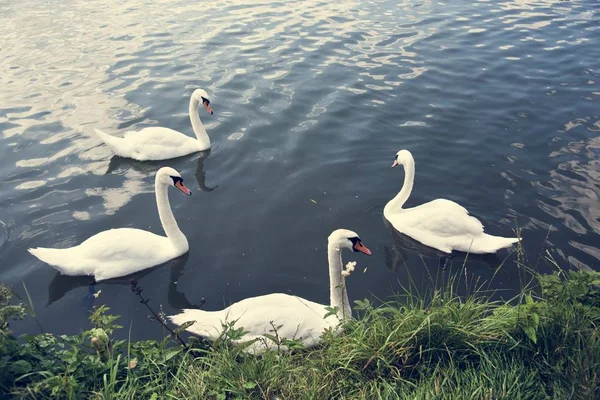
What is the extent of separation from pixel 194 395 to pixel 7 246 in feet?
14.5

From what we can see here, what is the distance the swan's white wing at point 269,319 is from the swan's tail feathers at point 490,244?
229 cm

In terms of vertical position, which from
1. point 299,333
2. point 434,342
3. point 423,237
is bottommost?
point 423,237

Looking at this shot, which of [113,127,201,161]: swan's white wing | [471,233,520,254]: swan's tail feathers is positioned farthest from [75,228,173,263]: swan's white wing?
[471,233,520,254]: swan's tail feathers

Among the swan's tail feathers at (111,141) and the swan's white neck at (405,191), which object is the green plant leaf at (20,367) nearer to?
the swan's white neck at (405,191)

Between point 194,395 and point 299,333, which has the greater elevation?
point 194,395

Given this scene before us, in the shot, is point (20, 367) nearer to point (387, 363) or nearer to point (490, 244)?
point (387, 363)

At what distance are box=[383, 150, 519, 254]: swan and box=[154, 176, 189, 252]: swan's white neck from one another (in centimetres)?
280

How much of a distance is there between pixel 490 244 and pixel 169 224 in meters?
3.95

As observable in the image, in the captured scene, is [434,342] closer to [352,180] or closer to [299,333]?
[299,333]

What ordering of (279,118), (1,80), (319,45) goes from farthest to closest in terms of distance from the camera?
(319,45)
(1,80)
(279,118)

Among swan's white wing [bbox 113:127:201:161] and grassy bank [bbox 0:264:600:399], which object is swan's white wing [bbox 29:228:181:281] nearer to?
grassy bank [bbox 0:264:600:399]

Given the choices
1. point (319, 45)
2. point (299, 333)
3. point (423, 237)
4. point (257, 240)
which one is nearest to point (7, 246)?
point (257, 240)

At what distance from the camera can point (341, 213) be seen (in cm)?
739

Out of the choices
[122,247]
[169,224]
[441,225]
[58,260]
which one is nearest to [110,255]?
[122,247]
